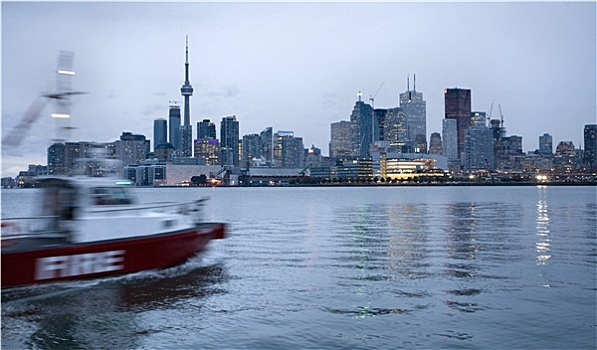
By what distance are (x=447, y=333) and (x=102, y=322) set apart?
928 cm

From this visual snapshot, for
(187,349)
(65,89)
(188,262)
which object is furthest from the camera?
(188,262)

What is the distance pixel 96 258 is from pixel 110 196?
2944 millimetres

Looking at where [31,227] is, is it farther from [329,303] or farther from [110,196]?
[329,303]

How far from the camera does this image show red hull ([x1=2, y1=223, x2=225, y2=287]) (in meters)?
17.7

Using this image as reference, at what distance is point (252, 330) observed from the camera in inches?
591

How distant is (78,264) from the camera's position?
18.8 metres

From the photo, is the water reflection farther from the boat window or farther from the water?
the boat window

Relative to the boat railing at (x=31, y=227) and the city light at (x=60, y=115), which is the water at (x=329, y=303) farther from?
the city light at (x=60, y=115)

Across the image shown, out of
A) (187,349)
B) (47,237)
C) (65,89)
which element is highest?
(65,89)

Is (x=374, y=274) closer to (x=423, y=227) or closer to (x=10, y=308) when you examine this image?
(x=10, y=308)

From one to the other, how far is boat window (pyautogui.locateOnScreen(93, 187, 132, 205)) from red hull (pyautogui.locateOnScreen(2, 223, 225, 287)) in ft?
6.06

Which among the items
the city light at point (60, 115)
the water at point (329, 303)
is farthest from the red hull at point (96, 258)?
the city light at point (60, 115)

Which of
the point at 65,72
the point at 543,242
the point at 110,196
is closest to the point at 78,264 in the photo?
the point at 110,196

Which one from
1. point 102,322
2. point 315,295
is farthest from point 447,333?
point 102,322
